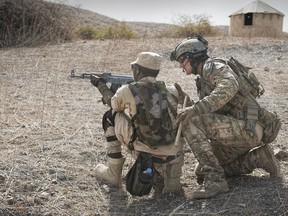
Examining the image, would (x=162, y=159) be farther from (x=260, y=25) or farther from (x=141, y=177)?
(x=260, y=25)

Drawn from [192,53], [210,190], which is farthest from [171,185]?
[192,53]

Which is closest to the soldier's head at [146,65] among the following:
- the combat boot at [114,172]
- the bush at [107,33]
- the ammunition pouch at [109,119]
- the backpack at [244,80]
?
the ammunition pouch at [109,119]

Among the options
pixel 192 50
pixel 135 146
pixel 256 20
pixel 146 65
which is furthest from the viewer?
pixel 256 20

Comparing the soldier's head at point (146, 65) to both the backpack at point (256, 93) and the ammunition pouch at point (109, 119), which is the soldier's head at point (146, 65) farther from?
the backpack at point (256, 93)

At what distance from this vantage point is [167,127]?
135 inches

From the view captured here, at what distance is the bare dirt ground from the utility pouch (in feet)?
0.45

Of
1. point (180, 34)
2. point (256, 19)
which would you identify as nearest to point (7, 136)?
point (180, 34)

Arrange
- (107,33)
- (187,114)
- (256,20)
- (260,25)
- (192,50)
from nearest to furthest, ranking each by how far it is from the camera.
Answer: (187,114) → (192,50) → (107,33) → (260,25) → (256,20)

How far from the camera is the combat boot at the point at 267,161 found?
144 inches

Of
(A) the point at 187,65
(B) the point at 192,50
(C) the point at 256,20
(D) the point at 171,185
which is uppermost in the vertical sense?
(C) the point at 256,20

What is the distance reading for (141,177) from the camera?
3.27m

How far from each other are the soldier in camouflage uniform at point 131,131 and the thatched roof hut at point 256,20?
52.4 feet

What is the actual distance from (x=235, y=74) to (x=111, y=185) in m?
1.29

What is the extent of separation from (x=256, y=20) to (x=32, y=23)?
10.0 m
